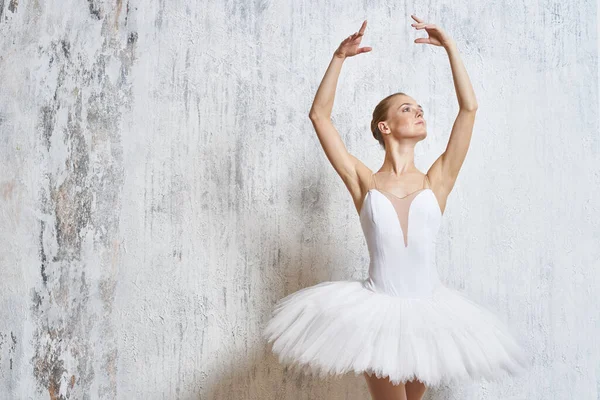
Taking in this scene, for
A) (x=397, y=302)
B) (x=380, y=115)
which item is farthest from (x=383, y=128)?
(x=397, y=302)

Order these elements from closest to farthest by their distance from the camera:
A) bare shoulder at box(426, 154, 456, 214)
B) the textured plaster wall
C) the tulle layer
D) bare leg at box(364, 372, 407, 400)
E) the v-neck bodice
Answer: the tulle layer → bare leg at box(364, 372, 407, 400) → the v-neck bodice → bare shoulder at box(426, 154, 456, 214) → the textured plaster wall

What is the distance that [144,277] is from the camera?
2463mm

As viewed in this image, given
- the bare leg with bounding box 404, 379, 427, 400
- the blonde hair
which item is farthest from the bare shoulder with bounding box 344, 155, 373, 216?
the bare leg with bounding box 404, 379, 427, 400

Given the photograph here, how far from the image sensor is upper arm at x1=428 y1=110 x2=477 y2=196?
1881mm

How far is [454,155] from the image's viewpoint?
1.90 m

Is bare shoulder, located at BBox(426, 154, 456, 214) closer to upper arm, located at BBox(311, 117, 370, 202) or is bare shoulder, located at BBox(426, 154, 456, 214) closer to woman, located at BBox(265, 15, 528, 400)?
woman, located at BBox(265, 15, 528, 400)

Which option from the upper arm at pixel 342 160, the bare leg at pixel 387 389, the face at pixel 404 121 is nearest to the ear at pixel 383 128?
the face at pixel 404 121

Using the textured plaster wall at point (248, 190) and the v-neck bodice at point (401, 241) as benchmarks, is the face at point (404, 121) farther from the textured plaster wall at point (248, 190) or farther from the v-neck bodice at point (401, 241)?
the textured plaster wall at point (248, 190)

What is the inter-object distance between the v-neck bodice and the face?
Answer: 0.19m

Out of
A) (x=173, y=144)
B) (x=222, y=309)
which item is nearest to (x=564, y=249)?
(x=222, y=309)

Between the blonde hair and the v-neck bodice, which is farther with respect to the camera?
the blonde hair

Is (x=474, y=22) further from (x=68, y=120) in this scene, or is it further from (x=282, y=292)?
(x=68, y=120)

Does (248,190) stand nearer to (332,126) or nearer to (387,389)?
(332,126)

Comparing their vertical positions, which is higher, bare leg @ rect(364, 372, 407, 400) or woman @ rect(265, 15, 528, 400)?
woman @ rect(265, 15, 528, 400)
